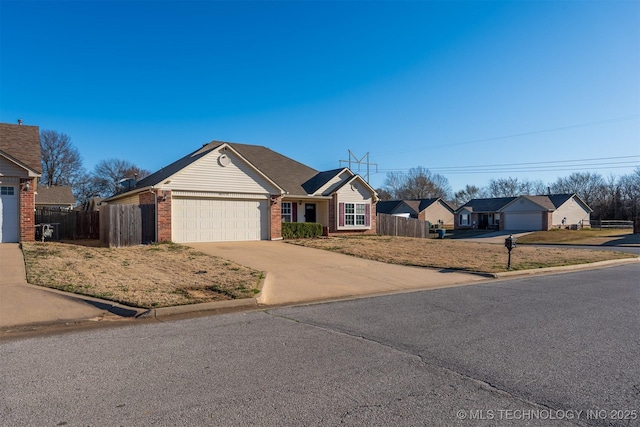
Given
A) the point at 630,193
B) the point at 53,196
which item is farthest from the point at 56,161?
the point at 630,193

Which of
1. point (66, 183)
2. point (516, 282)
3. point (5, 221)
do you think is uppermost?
point (66, 183)

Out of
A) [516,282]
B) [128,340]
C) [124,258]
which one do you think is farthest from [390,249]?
[128,340]

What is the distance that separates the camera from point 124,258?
14.3 metres

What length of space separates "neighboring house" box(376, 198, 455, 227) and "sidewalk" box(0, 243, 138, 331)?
54.5m

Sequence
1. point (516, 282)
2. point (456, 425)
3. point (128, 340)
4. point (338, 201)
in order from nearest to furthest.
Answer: point (456, 425) → point (128, 340) → point (516, 282) → point (338, 201)

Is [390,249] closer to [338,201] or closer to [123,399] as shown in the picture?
[338,201]

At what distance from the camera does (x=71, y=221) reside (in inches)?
926

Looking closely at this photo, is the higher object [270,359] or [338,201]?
[338,201]

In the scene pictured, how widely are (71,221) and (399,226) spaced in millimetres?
21934

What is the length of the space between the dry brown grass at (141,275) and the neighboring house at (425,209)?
161 feet

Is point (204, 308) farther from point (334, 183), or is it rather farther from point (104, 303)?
point (334, 183)

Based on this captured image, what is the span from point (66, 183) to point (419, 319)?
61.3 metres

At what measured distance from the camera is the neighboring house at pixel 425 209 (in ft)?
206

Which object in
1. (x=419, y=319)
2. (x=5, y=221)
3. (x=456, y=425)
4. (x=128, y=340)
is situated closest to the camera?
(x=456, y=425)
